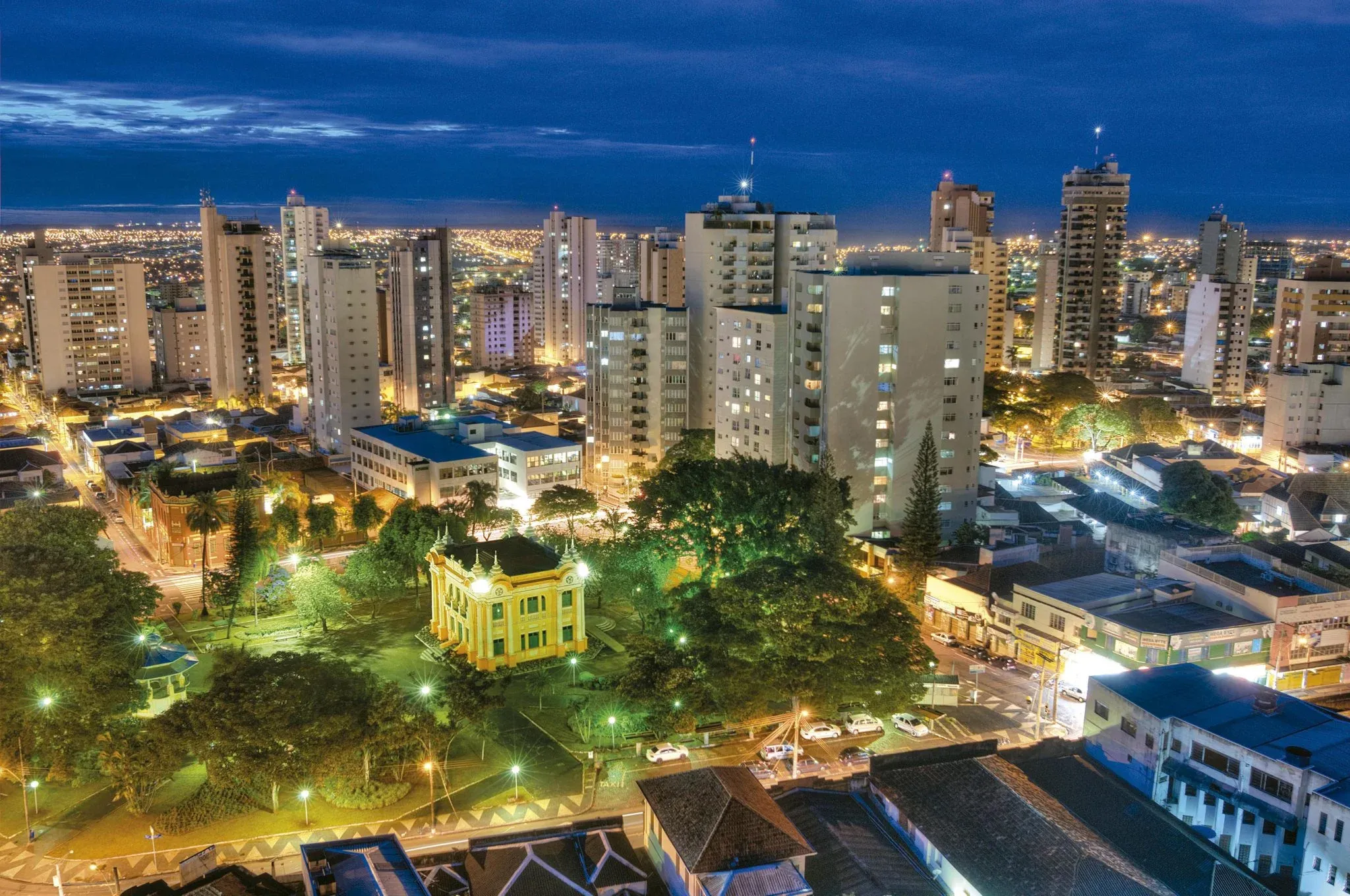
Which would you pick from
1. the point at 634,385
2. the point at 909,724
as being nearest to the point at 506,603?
the point at 909,724

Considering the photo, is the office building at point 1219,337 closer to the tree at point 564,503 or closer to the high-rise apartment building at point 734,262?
the high-rise apartment building at point 734,262

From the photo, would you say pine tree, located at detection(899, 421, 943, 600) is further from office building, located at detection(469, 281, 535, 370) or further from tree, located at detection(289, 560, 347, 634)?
office building, located at detection(469, 281, 535, 370)

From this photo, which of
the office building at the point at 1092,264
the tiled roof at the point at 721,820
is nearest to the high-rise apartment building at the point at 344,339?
the tiled roof at the point at 721,820

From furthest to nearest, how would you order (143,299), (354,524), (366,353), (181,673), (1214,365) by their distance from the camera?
(143,299) → (1214,365) → (366,353) → (354,524) → (181,673)

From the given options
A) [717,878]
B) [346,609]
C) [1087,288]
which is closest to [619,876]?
[717,878]

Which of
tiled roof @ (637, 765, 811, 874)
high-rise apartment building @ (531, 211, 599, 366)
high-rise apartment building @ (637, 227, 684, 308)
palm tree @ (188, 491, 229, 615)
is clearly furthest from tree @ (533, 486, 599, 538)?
high-rise apartment building @ (531, 211, 599, 366)

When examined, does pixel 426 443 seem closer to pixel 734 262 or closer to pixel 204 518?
pixel 204 518

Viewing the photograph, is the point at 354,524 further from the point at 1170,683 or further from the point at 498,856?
the point at 1170,683
